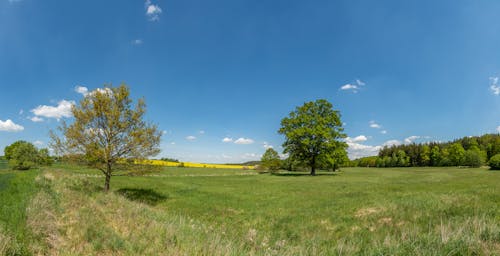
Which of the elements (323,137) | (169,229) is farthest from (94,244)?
(323,137)

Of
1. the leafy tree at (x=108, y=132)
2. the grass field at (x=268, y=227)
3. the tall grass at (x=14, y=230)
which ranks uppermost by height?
the leafy tree at (x=108, y=132)

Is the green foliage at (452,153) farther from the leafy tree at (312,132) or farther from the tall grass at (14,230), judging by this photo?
the tall grass at (14,230)

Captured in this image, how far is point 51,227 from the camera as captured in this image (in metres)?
6.73

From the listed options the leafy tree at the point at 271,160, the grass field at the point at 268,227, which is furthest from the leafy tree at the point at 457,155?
→ the grass field at the point at 268,227

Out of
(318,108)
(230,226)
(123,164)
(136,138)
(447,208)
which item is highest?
(318,108)

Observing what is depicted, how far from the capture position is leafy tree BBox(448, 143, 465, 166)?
78050 millimetres

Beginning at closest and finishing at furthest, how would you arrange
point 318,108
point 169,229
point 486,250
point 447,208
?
1. point 486,250
2. point 169,229
3. point 447,208
4. point 318,108

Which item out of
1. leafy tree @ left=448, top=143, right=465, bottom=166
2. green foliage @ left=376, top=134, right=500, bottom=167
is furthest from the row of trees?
leafy tree @ left=448, top=143, right=465, bottom=166

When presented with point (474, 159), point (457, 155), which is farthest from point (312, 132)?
point (457, 155)

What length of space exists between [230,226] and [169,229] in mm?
4419

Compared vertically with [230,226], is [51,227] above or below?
above

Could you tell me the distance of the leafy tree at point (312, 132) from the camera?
39.7 m

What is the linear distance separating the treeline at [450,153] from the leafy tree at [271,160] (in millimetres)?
61541

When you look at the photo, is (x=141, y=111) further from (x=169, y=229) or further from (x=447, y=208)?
(x=447, y=208)
